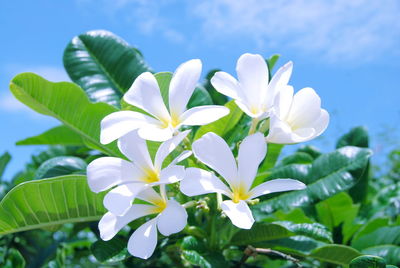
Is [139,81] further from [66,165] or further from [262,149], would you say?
[66,165]

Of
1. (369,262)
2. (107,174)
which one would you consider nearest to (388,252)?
(369,262)

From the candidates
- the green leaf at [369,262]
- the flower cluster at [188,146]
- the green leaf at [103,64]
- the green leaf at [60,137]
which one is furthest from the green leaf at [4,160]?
the green leaf at [369,262]

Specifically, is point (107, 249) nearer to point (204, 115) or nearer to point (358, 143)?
point (204, 115)

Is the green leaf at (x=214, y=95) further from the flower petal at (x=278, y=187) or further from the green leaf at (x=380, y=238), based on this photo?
the flower petal at (x=278, y=187)

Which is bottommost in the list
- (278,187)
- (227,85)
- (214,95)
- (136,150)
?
(278,187)

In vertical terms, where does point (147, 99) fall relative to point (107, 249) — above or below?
above

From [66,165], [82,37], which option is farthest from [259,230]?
[82,37]
